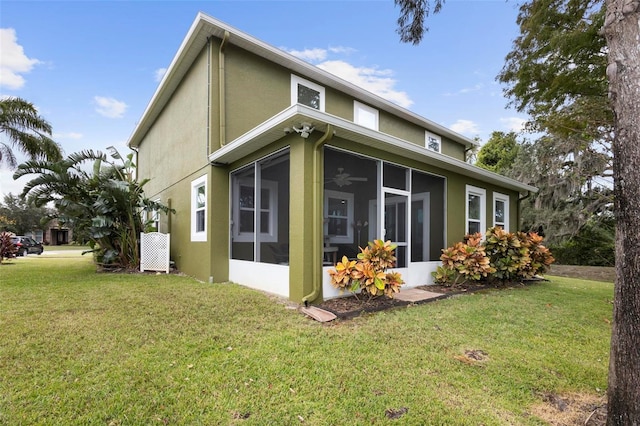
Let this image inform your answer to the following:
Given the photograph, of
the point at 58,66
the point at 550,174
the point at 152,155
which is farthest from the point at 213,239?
the point at 550,174

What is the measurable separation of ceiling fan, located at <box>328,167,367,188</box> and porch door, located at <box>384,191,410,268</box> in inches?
34.4

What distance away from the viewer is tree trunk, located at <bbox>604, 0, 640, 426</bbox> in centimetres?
195

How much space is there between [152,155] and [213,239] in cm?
744

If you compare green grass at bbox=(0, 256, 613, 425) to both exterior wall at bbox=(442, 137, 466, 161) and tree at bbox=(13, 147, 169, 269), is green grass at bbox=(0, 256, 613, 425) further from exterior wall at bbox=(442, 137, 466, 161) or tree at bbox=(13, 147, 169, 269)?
exterior wall at bbox=(442, 137, 466, 161)

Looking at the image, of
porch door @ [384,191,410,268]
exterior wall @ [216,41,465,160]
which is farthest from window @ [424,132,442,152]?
porch door @ [384,191,410,268]

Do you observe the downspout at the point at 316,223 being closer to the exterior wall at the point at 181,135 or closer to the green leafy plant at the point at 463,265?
the exterior wall at the point at 181,135

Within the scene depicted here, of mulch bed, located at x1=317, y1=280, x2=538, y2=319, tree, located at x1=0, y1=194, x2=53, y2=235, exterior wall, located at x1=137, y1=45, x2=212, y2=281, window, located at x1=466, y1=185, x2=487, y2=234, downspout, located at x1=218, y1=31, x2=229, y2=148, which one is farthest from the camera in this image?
tree, located at x1=0, y1=194, x2=53, y2=235

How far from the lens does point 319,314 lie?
446cm

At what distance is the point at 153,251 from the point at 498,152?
916 inches

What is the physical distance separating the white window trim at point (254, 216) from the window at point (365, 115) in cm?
486

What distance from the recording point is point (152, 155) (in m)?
12.5

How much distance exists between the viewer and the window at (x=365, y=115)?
34.3 feet

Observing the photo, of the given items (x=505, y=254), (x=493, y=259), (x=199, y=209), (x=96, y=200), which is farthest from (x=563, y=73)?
(x=96, y=200)

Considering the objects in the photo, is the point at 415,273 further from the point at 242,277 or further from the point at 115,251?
the point at 115,251
